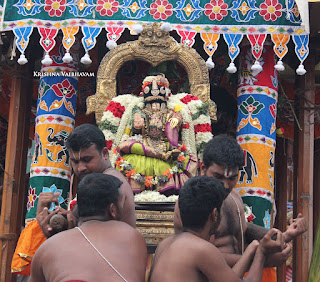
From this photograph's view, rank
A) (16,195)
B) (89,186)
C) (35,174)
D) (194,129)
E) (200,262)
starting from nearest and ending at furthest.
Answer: (200,262) → (89,186) → (194,129) → (35,174) → (16,195)

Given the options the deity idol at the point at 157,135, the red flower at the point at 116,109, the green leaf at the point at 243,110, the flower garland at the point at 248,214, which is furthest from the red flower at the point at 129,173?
the green leaf at the point at 243,110

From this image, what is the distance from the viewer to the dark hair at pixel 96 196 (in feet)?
13.5

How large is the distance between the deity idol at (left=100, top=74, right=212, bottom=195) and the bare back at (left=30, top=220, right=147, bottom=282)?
141 inches

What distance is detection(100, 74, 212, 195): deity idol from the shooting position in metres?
7.73

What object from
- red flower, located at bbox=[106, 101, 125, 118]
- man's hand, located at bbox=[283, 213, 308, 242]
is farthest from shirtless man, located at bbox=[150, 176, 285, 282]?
red flower, located at bbox=[106, 101, 125, 118]

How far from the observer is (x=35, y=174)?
880 centimetres

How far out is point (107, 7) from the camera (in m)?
8.62

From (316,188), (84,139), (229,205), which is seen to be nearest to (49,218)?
(84,139)

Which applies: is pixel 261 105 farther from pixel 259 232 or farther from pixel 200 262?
pixel 200 262

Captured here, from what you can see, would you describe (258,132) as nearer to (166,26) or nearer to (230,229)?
(166,26)

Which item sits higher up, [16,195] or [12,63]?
[12,63]

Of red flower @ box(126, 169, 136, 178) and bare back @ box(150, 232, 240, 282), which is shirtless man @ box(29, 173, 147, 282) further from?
red flower @ box(126, 169, 136, 178)

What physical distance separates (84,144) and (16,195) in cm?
457

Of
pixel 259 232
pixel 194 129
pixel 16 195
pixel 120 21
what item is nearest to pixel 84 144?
pixel 259 232
